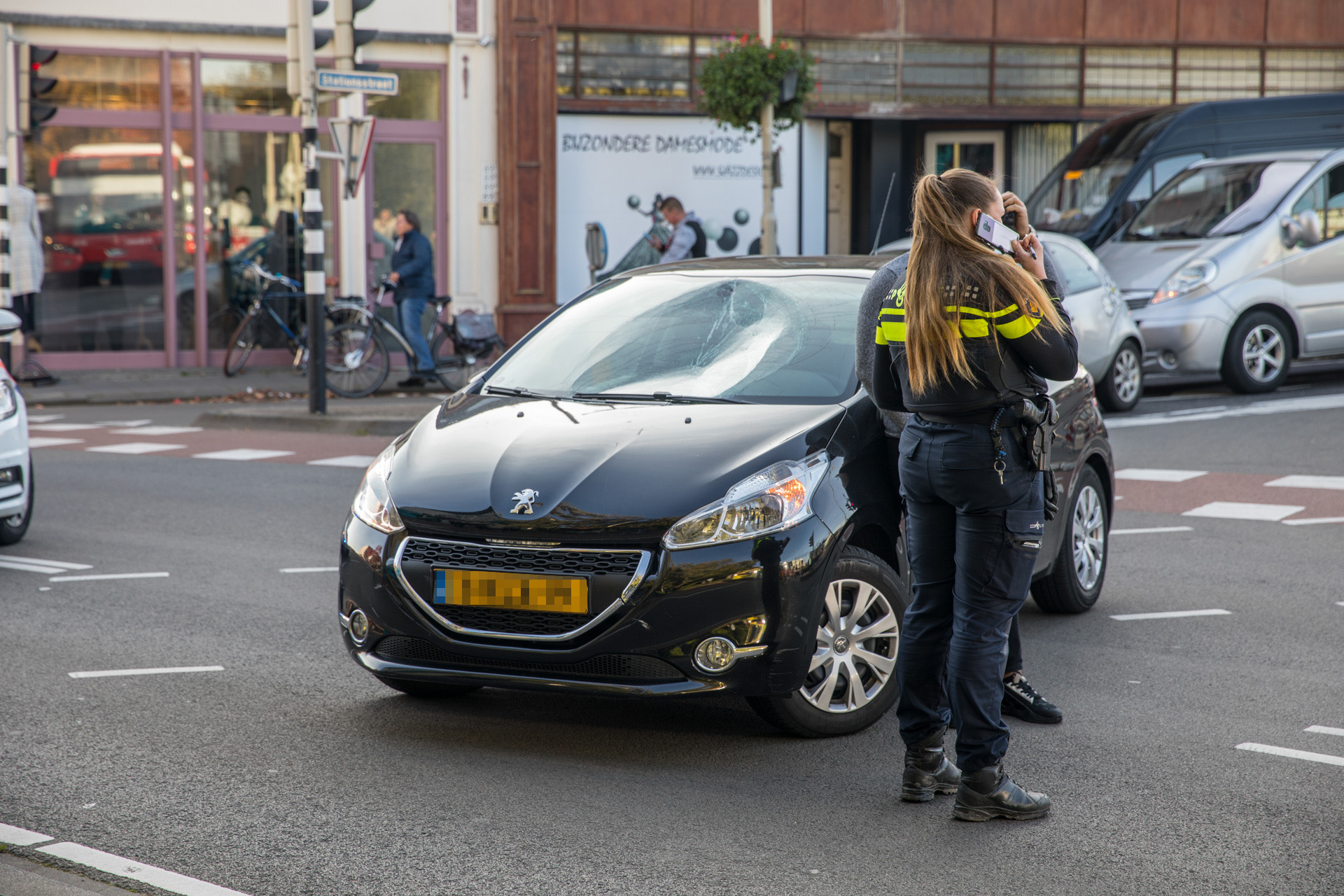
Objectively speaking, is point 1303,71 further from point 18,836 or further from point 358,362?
point 18,836

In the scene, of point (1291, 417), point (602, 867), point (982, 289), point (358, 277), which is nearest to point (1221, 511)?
point (1291, 417)

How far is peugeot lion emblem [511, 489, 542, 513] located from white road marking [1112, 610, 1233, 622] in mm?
3040

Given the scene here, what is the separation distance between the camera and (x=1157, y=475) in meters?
10.7

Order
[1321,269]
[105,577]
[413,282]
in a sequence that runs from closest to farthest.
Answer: [105,577]
[1321,269]
[413,282]

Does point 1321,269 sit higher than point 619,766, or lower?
higher

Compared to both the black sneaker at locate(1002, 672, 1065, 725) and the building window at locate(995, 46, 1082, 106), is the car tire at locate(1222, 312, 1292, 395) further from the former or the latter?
the black sneaker at locate(1002, 672, 1065, 725)

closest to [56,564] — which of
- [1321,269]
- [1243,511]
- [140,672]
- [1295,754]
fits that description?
[140,672]

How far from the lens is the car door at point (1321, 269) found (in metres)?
14.8

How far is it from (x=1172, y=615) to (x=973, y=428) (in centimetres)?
304

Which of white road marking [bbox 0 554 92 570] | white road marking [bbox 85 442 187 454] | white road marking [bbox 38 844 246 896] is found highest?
white road marking [bbox 38 844 246 896]

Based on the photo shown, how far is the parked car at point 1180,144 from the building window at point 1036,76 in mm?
6116

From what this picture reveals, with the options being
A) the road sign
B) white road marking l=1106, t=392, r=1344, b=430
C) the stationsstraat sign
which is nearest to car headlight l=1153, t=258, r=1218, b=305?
white road marking l=1106, t=392, r=1344, b=430

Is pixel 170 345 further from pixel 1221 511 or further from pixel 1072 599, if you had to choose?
pixel 1072 599

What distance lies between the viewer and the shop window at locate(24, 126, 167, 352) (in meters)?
18.5
